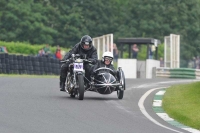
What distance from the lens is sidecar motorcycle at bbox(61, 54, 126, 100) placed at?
18.5 metres

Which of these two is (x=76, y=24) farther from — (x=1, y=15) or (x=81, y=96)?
(x=81, y=96)

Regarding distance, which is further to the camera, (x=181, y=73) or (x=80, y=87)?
(x=181, y=73)

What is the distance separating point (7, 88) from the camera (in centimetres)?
2114

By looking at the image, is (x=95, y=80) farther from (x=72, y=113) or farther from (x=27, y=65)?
(x=27, y=65)

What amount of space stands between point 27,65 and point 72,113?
2045cm

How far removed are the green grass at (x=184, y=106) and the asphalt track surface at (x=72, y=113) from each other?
1.20 ft

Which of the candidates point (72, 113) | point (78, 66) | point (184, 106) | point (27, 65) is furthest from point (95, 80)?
point (27, 65)

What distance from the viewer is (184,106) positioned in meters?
16.1

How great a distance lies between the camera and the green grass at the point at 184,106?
14001 mm

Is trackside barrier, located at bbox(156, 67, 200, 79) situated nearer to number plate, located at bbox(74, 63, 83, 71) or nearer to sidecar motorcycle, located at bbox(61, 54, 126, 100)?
sidecar motorcycle, located at bbox(61, 54, 126, 100)

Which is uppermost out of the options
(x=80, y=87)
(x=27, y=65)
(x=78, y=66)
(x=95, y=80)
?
(x=78, y=66)

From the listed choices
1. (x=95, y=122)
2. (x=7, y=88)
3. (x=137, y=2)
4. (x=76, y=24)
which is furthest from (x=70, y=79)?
(x=137, y=2)

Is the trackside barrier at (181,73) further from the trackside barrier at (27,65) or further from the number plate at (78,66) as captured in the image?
the number plate at (78,66)

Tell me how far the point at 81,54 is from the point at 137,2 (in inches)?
2215
